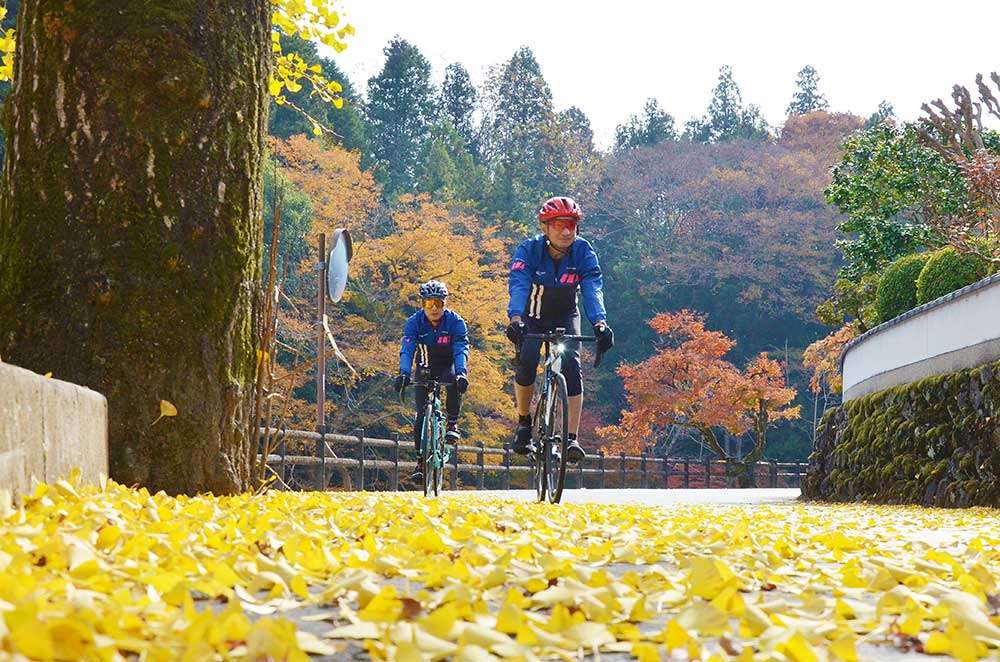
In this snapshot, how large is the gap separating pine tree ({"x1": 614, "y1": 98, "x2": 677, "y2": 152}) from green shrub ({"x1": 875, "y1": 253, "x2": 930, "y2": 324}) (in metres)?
39.1

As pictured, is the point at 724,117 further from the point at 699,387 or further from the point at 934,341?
the point at 934,341

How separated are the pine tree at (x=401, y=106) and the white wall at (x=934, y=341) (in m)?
34.4

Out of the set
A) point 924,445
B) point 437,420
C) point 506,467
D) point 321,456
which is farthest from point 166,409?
point 506,467

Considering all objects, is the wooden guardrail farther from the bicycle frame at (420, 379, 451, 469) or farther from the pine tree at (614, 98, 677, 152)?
the pine tree at (614, 98, 677, 152)

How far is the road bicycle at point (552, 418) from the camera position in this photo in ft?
24.5

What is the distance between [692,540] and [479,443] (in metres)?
26.4

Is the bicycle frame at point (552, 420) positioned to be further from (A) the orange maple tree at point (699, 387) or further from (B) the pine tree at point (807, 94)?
(B) the pine tree at point (807, 94)

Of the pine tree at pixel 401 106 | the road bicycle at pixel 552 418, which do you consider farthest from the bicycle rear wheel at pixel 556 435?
the pine tree at pixel 401 106

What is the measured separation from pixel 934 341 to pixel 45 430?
1067 centimetres

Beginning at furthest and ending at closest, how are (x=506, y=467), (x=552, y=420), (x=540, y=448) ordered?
(x=506, y=467), (x=540, y=448), (x=552, y=420)

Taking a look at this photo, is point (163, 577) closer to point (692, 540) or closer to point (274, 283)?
point (692, 540)

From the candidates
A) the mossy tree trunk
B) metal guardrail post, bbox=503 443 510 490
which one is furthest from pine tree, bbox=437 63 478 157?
the mossy tree trunk

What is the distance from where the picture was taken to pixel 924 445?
492 inches

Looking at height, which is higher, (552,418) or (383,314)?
(383,314)
